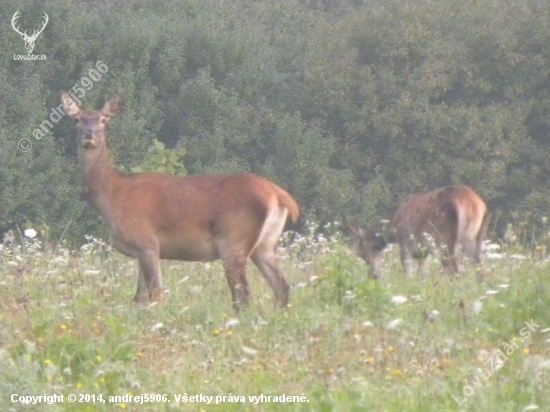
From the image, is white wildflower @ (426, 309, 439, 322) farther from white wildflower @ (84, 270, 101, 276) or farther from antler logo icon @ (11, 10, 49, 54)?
antler logo icon @ (11, 10, 49, 54)

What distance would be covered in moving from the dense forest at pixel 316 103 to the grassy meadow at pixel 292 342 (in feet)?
82.9

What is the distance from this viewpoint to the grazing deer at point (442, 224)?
12.5 metres

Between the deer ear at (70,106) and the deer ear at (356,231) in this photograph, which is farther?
the deer ear at (356,231)

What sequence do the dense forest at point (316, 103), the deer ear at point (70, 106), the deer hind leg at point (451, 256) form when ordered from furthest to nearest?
the dense forest at point (316, 103)
the deer hind leg at point (451, 256)
the deer ear at point (70, 106)

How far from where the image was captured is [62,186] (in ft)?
115

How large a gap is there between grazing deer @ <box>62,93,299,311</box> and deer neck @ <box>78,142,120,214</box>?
0.01 m

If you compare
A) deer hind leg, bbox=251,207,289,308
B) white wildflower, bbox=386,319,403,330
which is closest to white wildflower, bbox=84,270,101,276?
deer hind leg, bbox=251,207,289,308

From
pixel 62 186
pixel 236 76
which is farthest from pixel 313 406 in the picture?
pixel 236 76

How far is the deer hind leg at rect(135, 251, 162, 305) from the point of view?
8.98m

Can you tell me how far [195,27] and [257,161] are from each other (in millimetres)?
6782

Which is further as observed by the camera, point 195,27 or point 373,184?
point 195,27

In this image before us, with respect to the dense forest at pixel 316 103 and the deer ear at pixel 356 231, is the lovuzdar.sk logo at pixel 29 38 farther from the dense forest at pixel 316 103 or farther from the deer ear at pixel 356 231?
the deer ear at pixel 356 231

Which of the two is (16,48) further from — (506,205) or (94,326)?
(94,326)

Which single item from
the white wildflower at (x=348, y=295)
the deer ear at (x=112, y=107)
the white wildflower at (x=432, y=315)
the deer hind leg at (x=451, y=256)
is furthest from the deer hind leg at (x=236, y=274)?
the deer hind leg at (x=451, y=256)
